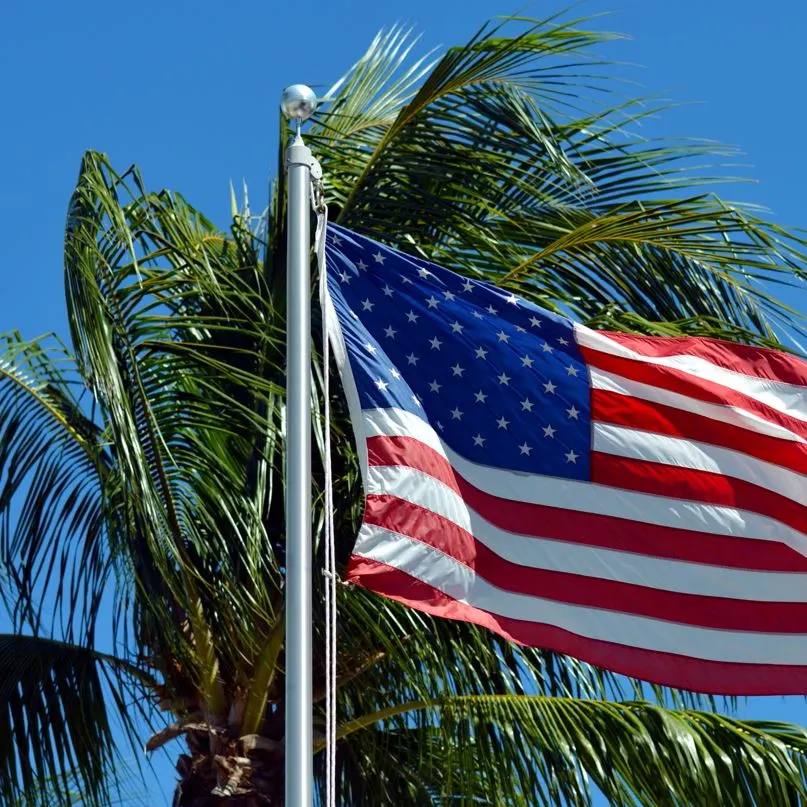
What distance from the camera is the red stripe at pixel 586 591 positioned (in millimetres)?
7025

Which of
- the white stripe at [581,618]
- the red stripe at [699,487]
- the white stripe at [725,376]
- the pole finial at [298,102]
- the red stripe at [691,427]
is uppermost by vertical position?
the pole finial at [298,102]

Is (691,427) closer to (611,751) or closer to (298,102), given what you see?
(611,751)

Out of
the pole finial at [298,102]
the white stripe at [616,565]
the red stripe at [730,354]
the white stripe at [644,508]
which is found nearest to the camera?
the pole finial at [298,102]

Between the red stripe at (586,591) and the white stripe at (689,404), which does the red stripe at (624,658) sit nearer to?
the red stripe at (586,591)

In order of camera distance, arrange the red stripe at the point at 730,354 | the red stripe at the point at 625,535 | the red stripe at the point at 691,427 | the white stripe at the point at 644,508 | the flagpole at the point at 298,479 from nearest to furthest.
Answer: the flagpole at the point at 298,479 → the red stripe at the point at 625,535 → the white stripe at the point at 644,508 → the red stripe at the point at 691,427 → the red stripe at the point at 730,354

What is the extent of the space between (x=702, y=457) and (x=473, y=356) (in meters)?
1.10

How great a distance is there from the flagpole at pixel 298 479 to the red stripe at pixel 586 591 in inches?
36.6

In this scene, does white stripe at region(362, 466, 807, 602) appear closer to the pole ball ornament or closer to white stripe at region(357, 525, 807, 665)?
white stripe at region(357, 525, 807, 665)

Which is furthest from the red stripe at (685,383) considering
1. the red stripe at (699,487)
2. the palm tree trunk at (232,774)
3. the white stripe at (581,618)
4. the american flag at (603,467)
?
the palm tree trunk at (232,774)

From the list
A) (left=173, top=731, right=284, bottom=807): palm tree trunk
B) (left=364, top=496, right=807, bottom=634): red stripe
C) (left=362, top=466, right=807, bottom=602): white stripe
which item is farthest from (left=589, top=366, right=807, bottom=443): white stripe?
(left=173, top=731, right=284, bottom=807): palm tree trunk

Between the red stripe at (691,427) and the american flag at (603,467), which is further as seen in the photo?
the red stripe at (691,427)

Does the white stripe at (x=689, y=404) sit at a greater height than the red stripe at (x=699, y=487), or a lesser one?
greater

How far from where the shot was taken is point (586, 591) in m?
7.42

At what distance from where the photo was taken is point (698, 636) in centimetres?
753
